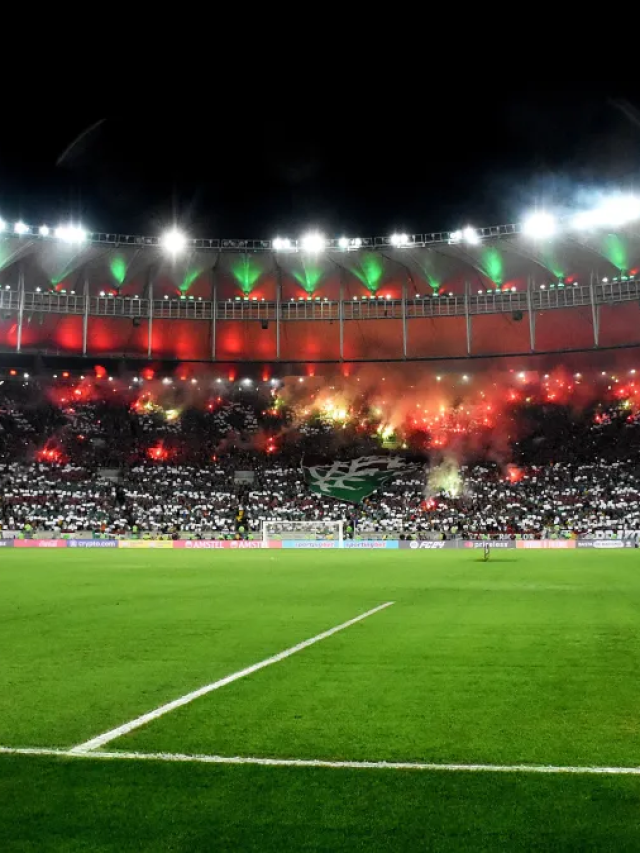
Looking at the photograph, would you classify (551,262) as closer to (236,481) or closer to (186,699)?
(236,481)

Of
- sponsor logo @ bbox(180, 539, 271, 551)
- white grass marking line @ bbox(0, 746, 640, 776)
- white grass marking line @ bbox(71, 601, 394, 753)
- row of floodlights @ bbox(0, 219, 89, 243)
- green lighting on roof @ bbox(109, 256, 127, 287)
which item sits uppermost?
green lighting on roof @ bbox(109, 256, 127, 287)

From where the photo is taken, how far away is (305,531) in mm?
51219

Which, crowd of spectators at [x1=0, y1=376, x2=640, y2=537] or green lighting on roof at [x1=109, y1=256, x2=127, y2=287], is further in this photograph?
green lighting on roof at [x1=109, y1=256, x2=127, y2=287]

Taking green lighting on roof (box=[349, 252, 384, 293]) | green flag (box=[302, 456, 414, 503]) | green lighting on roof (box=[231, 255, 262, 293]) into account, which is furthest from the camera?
green lighting on roof (box=[231, 255, 262, 293])

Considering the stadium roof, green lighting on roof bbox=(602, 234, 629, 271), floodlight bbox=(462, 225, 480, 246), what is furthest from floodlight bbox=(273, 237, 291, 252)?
green lighting on roof bbox=(602, 234, 629, 271)

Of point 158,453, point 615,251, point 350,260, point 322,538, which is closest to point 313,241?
point 350,260

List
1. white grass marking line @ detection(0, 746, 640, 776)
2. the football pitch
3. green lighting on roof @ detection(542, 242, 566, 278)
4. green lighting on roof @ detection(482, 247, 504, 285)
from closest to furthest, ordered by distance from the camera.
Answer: the football pitch → white grass marking line @ detection(0, 746, 640, 776) → green lighting on roof @ detection(542, 242, 566, 278) → green lighting on roof @ detection(482, 247, 504, 285)

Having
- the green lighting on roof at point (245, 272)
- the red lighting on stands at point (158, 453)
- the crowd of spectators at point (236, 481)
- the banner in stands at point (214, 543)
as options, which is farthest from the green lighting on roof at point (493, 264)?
the banner in stands at point (214, 543)

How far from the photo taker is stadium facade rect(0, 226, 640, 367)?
62.9 metres

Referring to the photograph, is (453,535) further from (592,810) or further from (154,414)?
(592,810)

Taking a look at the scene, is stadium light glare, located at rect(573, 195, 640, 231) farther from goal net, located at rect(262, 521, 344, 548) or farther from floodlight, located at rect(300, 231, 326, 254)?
goal net, located at rect(262, 521, 344, 548)

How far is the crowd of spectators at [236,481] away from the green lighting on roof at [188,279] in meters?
10.6

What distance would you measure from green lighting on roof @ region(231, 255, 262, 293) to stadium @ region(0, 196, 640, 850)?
0.87 ft

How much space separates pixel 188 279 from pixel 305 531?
91.1 feet
